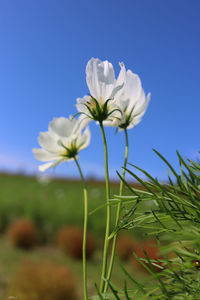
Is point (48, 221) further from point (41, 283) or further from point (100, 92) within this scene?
point (100, 92)

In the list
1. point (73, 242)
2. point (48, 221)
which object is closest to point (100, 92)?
point (73, 242)

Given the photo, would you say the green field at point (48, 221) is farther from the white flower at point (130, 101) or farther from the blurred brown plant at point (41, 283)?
the white flower at point (130, 101)

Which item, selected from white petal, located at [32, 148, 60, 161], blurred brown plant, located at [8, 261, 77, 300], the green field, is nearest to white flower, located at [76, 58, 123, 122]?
white petal, located at [32, 148, 60, 161]

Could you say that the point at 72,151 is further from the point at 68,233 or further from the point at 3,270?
the point at 68,233


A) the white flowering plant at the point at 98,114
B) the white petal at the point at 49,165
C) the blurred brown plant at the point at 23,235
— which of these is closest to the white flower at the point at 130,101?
the white flowering plant at the point at 98,114

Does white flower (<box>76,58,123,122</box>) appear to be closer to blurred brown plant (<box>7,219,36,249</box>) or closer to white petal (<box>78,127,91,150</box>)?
white petal (<box>78,127,91,150</box>)
